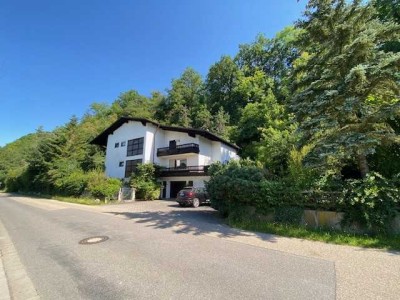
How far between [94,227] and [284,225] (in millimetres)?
8176

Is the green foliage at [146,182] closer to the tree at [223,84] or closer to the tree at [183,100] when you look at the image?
the tree at [183,100]

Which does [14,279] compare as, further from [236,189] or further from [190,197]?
[190,197]

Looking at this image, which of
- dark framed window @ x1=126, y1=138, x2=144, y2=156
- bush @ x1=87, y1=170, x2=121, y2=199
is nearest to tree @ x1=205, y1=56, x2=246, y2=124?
dark framed window @ x1=126, y1=138, x2=144, y2=156

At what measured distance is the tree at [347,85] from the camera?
8.74m

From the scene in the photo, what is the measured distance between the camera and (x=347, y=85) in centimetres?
920

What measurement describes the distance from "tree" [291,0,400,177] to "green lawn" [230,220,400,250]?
244 cm

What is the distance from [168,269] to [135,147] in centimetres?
2758

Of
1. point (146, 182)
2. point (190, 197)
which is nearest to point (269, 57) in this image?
point (146, 182)

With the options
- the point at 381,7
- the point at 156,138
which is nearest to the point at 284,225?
the point at 381,7

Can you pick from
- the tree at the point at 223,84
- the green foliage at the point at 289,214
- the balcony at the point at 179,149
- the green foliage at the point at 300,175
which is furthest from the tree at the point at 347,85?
the tree at the point at 223,84

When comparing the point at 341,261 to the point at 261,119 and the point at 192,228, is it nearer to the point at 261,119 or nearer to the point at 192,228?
the point at 192,228

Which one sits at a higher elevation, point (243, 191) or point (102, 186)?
point (102, 186)

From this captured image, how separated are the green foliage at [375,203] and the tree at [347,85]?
1032mm

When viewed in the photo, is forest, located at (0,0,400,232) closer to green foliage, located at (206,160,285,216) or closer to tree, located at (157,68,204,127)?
green foliage, located at (206,160,285,216)
